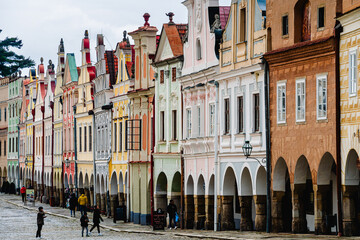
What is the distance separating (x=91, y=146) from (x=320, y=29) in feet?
141

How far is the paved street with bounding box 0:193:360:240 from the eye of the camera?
39300 millimetres

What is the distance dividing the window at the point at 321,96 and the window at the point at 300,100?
1402mm

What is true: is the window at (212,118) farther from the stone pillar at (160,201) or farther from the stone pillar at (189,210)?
the stone pillar at (160,201)

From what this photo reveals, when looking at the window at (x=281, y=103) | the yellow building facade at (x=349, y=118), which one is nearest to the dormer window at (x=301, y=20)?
the window at (x=281, y=103)

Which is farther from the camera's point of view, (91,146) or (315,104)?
(91,146)

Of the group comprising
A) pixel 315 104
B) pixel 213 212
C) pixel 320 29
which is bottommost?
pixel 213 212

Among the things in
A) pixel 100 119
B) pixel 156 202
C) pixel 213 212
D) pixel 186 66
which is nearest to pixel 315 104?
pixel 213 212

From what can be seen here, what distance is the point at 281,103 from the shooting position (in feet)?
130

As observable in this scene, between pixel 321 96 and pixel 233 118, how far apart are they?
9779mm

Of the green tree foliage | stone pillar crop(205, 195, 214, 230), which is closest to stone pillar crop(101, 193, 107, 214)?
stone pillar crop(205, 195, 214, 230)

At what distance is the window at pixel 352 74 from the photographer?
109ft

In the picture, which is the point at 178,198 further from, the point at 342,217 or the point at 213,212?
the point at 342,217

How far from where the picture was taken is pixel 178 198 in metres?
55.7

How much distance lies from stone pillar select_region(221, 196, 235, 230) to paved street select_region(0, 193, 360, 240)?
1105mm
